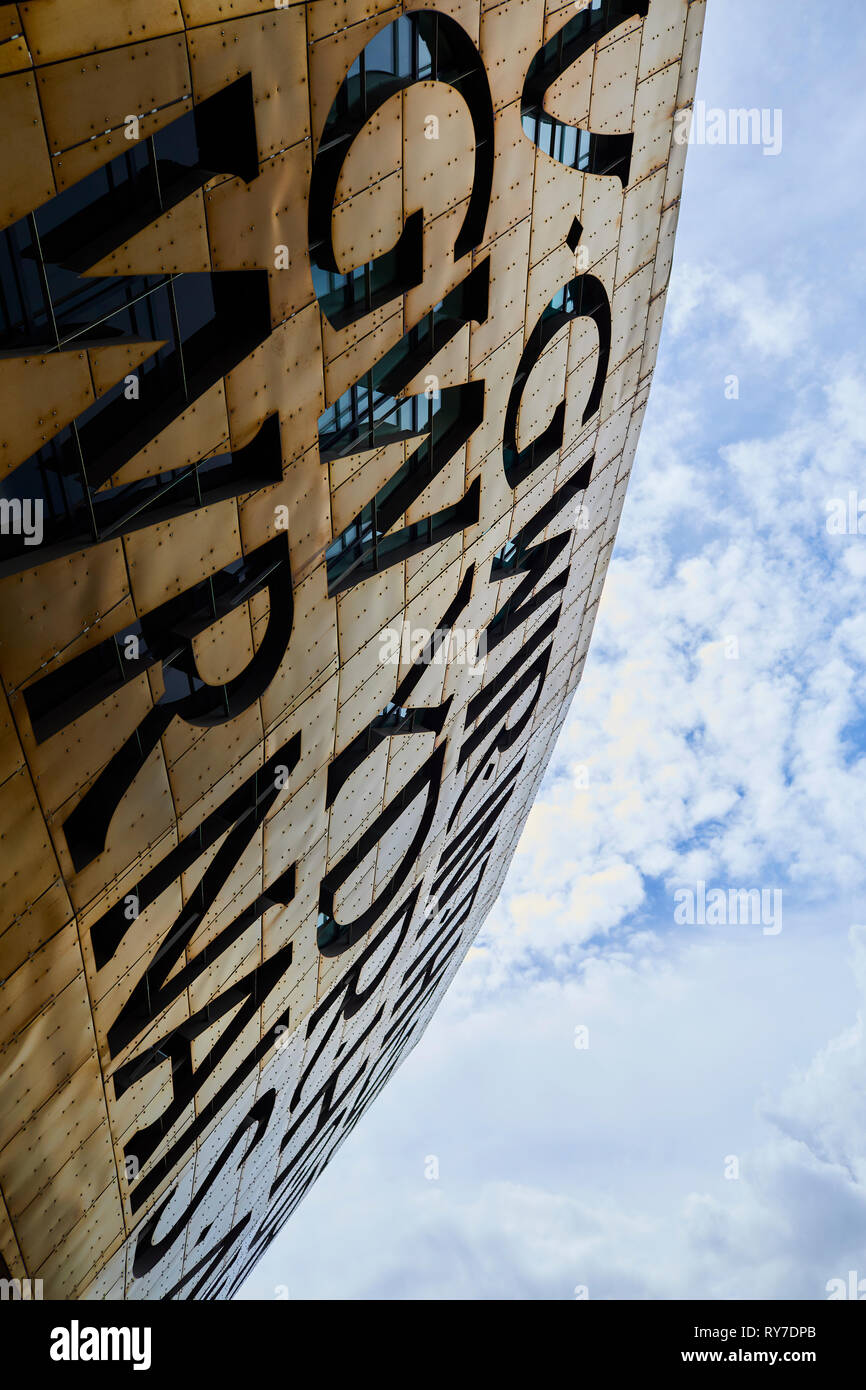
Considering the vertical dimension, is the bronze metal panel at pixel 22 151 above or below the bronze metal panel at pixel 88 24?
below

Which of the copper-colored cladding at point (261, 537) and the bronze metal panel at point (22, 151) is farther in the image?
the copper-colored cladding at point (261, 537)

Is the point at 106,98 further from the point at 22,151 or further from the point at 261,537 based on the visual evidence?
the point at 261,537

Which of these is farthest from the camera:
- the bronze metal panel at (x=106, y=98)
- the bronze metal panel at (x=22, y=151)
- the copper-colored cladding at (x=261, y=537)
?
the copper-colored cladding at (x=261, y=537)

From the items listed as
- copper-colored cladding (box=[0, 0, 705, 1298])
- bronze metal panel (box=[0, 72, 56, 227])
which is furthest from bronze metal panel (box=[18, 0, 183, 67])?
bronze metal panel (box=[0, 72, 56, 227])

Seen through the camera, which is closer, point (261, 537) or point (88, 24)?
point (88, 24)

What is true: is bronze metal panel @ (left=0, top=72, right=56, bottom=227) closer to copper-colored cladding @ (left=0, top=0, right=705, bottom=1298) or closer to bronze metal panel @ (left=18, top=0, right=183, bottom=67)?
copper-colored cladding @ (left=0, top=0, right=705, bottom=1298)

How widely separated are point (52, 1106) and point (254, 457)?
29.0 feet

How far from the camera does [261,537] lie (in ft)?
36.6

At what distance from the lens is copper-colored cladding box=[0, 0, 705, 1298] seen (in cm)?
796

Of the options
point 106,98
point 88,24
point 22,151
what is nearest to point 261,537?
point 106,98

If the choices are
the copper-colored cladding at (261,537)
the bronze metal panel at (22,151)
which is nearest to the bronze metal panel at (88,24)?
the copper-colored cladding at (261,537)

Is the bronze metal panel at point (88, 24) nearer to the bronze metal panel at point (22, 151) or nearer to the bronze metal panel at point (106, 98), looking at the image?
the bronze metal panel at point (106, 98)

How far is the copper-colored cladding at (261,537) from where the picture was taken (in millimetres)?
7961

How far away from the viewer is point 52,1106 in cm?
1191
